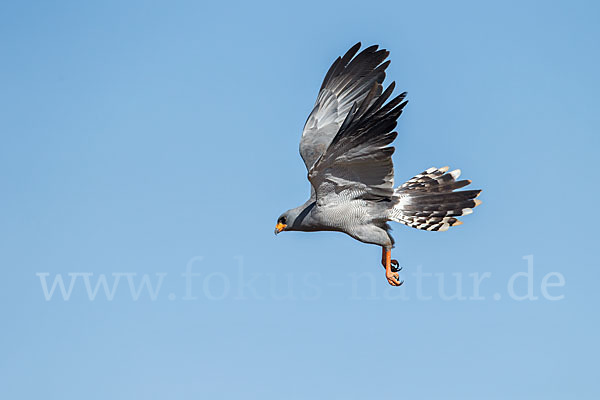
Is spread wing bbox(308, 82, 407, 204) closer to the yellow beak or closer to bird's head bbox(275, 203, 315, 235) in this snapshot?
bird's head bbox(275, 203, 315, 235)

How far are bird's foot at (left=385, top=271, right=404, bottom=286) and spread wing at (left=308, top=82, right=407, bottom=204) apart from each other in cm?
142

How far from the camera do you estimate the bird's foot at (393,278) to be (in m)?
14.7

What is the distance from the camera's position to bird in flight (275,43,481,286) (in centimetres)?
1273

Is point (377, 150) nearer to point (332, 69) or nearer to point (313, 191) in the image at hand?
point (313, 191)

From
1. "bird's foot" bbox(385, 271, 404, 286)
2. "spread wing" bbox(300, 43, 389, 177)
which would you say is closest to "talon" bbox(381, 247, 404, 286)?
"bird's foot" bbox(385, 271, 404, 286)

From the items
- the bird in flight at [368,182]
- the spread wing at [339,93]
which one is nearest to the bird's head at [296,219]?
the bird in flight at [368,182]

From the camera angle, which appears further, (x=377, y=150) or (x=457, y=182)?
(x=457, y=182)

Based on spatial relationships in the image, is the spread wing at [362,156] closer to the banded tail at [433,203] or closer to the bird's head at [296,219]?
the bird's head at [296,219]

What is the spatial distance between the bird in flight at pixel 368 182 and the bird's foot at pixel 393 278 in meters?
0.02

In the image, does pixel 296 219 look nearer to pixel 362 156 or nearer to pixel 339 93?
pixel 362 156

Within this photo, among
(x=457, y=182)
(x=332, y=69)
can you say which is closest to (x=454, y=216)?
(x=457, y=182)

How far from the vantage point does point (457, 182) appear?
1491 centimetres

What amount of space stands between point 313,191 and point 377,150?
7.67 feet

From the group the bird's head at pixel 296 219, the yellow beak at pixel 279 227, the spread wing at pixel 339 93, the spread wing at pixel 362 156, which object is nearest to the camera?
the spread wing at pixel 362 156
